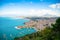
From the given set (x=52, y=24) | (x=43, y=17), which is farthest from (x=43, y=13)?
(x=52, y=24)

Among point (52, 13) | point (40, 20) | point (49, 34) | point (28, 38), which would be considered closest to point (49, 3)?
point (52, 13)

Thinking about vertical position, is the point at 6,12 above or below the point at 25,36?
above

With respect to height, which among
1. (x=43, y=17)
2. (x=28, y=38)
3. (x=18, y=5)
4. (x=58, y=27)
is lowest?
(x=28, y=38)

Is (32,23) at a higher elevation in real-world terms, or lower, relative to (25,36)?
higher

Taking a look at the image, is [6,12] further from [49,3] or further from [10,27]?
[49,3]

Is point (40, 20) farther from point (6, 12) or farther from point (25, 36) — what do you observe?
point (6, 12)

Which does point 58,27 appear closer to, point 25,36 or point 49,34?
point 49,34
